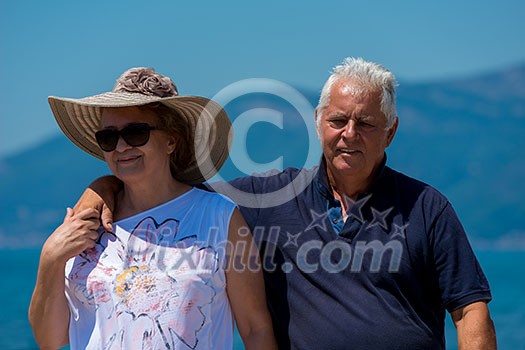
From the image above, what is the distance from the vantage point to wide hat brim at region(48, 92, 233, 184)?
3.06 metres

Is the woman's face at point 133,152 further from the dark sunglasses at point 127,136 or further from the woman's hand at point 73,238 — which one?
the woman's hand at point 73,238

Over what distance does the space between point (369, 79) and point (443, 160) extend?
98525 mm

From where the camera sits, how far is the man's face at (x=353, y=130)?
305 centimetres

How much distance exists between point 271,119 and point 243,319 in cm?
101

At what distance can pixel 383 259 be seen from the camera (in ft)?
9.82

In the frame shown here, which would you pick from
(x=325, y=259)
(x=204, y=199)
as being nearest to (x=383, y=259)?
(x=325, y=259)

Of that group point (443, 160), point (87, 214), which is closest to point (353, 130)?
point (87, 214)

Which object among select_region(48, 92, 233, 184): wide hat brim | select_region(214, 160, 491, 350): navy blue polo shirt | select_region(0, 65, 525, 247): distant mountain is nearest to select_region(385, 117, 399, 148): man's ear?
select_region(214, 160, 491, 350): navy blue polo shirt

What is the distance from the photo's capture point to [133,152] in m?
2.94

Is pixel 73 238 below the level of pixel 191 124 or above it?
below

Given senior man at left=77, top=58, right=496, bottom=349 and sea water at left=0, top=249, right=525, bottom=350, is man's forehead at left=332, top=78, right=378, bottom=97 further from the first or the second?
sea water at left=0, top=249, right=525, bottom=350

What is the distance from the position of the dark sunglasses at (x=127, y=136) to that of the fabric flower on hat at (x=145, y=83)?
0.47 ft

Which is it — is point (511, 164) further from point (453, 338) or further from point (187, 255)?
point (187, 255)

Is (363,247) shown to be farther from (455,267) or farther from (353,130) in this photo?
(353,130)
